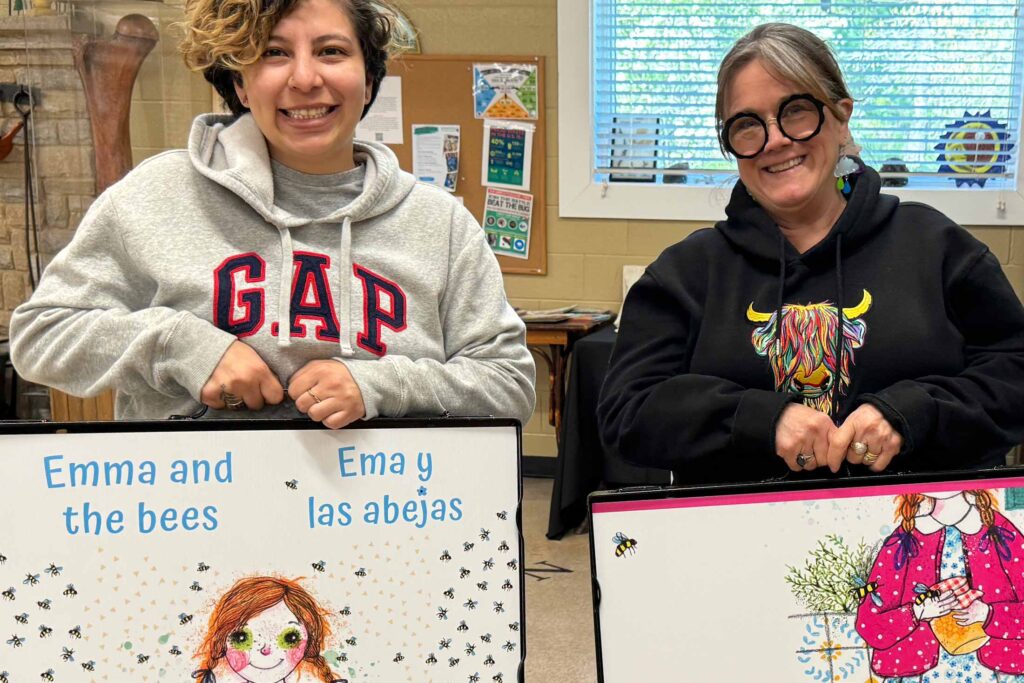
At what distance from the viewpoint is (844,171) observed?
4.89ft

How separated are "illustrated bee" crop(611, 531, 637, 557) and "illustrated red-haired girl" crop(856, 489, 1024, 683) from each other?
32 centimetres

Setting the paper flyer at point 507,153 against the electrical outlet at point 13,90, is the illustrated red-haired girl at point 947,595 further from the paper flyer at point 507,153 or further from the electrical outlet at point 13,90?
the electrical outlet at point 13,90

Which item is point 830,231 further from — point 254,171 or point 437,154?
point 437,154

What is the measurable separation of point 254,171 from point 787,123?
2.47 ft

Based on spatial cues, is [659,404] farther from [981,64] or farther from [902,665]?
[981,64]

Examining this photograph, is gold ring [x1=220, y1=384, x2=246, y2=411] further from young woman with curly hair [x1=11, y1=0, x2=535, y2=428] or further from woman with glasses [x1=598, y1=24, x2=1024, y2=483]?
woman with glasses [x1=598, y1=24, x2=1024, y2=483]

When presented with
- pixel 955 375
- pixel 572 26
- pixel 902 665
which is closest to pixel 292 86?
pixel 955 375

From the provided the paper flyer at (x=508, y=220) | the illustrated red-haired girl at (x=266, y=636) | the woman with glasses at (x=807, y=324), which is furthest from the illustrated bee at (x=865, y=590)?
the paper flyer at (x=508, y=220)

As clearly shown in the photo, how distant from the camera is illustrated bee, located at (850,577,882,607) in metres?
1.29

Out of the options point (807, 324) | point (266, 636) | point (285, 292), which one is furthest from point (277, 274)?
point (807, 324)

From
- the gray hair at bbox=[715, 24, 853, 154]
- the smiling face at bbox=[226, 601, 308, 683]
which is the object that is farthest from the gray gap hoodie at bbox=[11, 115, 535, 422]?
the gray hair at bbox=[715, 24, 853, 154]

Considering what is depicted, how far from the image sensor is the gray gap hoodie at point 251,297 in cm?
126

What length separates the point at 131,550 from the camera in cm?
125

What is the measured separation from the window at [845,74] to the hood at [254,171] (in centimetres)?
290
